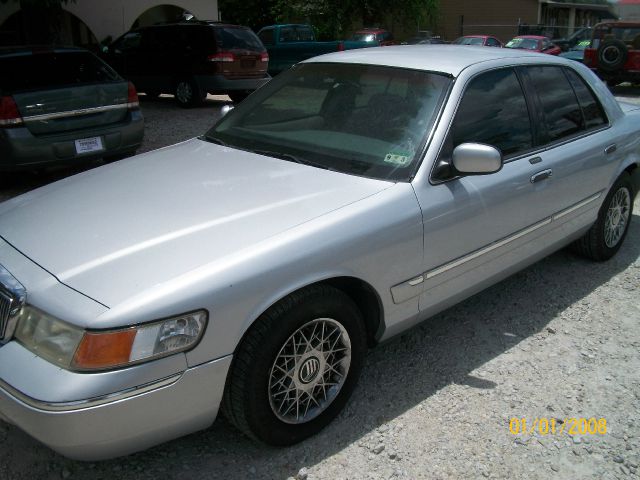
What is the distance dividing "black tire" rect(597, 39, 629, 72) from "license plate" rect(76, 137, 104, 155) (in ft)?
44.6

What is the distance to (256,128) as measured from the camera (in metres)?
3.80

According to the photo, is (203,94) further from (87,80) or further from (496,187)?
(496,187)

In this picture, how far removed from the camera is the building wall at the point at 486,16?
34.8 meters

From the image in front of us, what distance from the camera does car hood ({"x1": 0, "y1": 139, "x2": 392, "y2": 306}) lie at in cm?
240

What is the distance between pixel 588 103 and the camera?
14.6ft

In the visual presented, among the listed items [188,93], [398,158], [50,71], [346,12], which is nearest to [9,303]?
[398,158]

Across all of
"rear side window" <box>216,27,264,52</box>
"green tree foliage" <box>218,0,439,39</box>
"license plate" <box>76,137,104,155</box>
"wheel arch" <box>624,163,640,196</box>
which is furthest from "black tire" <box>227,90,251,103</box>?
"green tree foliage" <box>218,0,439,39</box>

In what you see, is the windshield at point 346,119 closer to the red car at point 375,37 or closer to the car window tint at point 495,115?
the car window tint at point 495,115

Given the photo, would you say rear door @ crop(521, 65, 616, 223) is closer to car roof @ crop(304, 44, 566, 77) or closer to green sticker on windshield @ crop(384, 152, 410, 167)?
car roof @ crop(304, 44, 566, 77)

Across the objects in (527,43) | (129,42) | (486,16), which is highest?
(486,16)

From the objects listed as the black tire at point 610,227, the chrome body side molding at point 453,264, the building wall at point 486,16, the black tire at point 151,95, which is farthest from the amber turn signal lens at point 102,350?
the building wall at point 486,16

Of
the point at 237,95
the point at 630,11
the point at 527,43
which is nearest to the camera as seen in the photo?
the point at 237,95

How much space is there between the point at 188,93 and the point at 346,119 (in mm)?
9995
